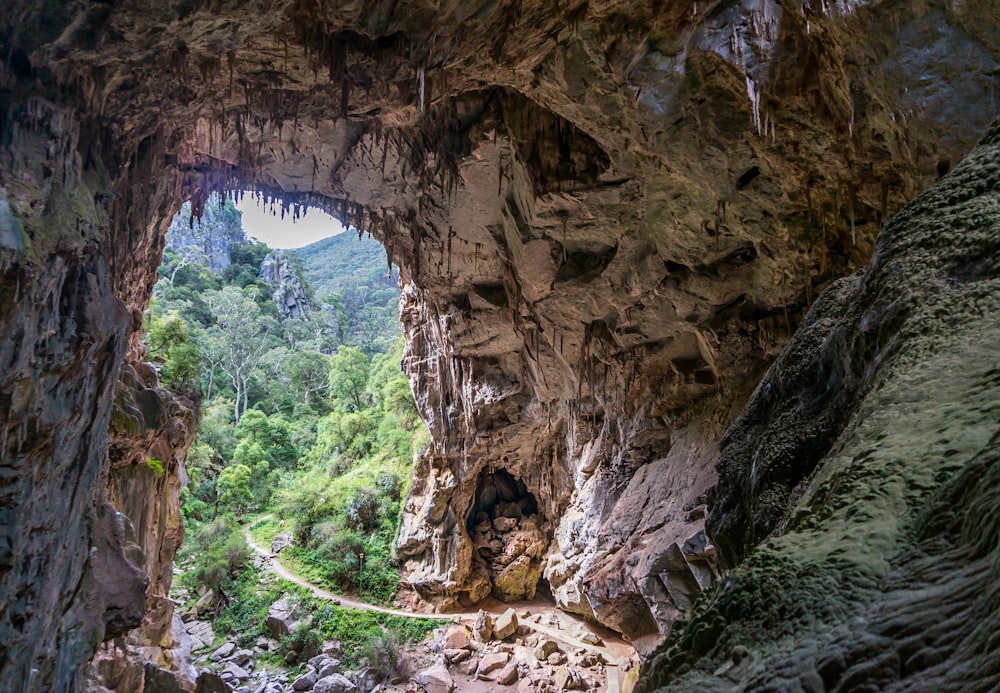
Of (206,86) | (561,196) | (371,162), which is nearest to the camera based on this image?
(206,86)

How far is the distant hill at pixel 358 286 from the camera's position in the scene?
140ft

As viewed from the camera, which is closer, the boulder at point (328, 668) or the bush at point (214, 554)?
the boulder at point (328, 668)

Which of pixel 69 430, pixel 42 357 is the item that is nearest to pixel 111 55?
pixel 42 357

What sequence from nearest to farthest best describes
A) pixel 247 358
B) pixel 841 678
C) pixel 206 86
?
1. pixel 841 678
2. pixel 206 86
3. pixel 247 358

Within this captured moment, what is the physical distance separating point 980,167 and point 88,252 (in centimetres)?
755

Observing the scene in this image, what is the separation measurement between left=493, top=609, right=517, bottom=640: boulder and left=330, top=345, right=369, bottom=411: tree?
1603 centimetres

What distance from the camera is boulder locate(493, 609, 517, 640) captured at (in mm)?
15141

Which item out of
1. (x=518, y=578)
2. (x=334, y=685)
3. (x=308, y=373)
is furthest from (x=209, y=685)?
(x=308, y=373)

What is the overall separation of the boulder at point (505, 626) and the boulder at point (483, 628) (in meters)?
0.15

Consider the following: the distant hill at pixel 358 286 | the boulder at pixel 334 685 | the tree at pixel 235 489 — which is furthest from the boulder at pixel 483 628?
the distant hill at pixel 358 286

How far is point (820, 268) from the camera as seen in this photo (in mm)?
7895

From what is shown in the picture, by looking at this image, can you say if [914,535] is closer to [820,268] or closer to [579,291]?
[820,268]

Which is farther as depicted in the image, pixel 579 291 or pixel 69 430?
pixel 579 291

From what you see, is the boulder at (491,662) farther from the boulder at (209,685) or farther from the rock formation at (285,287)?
the rock formation at (285,287)
